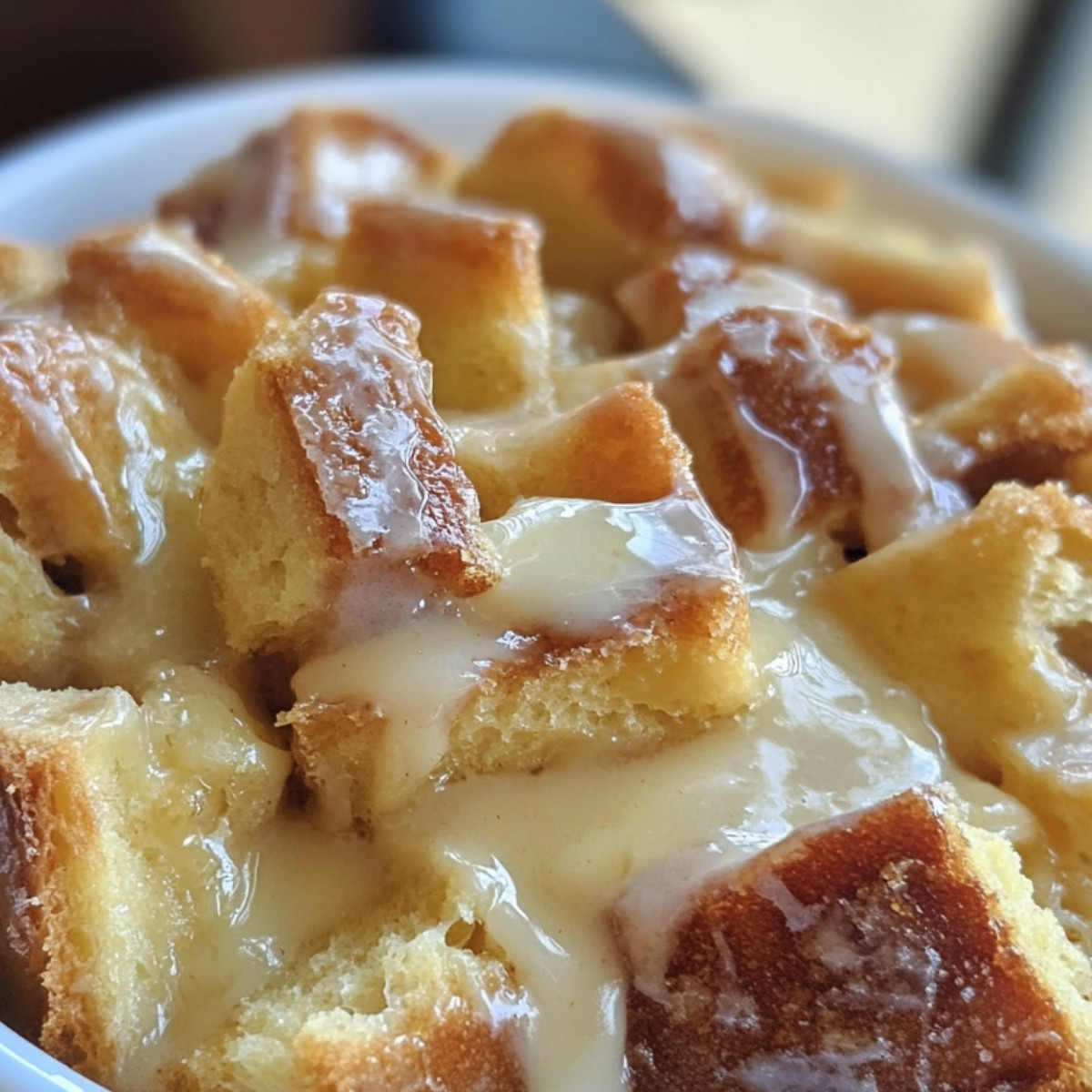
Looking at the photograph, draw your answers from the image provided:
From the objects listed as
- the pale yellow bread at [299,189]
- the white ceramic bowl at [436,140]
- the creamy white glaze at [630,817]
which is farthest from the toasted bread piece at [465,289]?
the white ceramic bowl at [436,140]

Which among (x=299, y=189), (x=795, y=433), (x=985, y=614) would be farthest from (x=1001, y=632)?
(x=299, y=189)

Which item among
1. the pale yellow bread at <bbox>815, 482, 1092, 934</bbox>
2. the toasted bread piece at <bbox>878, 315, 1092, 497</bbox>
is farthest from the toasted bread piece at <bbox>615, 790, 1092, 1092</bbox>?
the toasted bread piece at <bbox>878, 315, 1092, 497</bbox>

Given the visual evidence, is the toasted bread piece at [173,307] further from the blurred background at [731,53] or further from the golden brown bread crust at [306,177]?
the blurred background at [731,53]

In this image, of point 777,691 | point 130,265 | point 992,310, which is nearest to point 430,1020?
point 777,691

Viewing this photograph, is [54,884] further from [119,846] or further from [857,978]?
[857,978]

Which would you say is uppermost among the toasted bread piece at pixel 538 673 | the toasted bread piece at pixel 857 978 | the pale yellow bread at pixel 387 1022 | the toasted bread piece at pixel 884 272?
the toasted bread piece at pixel 884 272

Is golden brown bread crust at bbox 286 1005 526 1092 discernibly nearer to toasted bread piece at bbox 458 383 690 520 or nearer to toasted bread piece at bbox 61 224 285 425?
toasted bread piece at bbox 458 383 690 520

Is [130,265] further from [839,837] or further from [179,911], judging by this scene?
[839,837]
